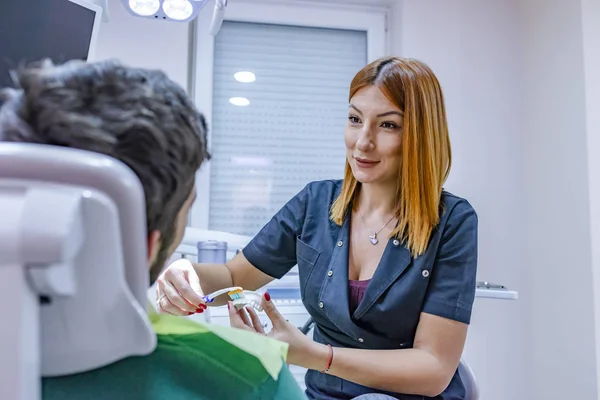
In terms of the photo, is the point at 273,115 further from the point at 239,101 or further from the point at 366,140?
the point at 366,140

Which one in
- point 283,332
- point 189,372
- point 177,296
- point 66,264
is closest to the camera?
point 66,264

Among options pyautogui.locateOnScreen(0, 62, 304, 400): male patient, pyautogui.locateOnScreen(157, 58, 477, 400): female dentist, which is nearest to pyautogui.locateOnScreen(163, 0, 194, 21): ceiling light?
pyautogui.locateOnScreen(157, 58, 477, 400): female dentist

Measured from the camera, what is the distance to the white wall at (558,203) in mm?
1747

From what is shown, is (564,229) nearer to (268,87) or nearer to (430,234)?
(430,234)

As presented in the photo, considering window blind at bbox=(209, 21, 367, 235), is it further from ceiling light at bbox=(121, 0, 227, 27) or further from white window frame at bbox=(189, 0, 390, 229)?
ceiling light at bbox=(121, 0, 227, 27)

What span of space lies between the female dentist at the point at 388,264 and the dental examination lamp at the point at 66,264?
596 mm

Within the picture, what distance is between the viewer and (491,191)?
208cm

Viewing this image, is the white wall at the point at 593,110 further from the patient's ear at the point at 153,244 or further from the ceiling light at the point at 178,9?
the patient's ear at the point at 153,244

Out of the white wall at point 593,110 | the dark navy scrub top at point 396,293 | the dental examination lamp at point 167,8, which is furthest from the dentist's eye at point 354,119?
the white wall at point 593,110

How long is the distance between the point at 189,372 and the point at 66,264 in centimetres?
15

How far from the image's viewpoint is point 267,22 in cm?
204

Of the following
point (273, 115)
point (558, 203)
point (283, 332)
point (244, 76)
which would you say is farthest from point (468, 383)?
point (244, 76)

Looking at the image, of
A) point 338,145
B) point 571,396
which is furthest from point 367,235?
point 571,396

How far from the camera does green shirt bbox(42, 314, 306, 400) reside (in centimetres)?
40
